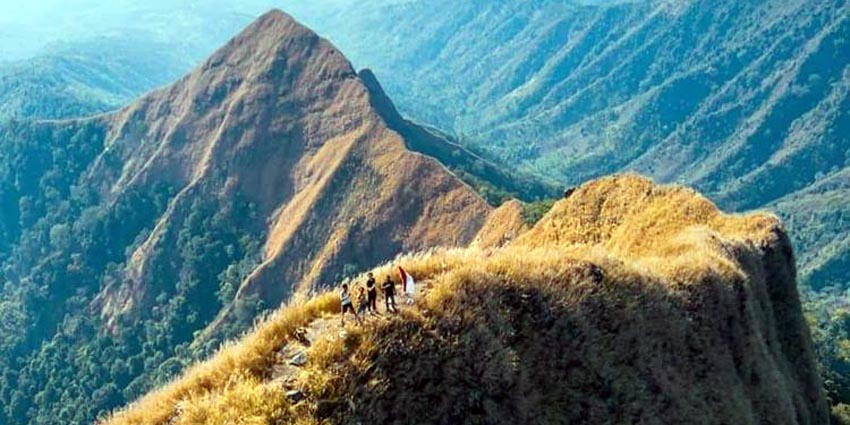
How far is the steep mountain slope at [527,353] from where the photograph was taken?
11977 mm

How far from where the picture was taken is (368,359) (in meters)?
12.3

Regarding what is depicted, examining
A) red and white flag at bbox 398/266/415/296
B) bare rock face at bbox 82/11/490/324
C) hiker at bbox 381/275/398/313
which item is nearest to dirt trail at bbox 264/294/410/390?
hiker at bbox 381/275/398/313

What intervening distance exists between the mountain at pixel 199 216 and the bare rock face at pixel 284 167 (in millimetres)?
286

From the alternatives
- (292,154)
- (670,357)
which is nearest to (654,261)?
(670,357)

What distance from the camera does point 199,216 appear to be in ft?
429

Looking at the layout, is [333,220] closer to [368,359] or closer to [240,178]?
[240,178]

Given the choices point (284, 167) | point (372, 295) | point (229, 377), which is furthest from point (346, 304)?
point (284, 167)

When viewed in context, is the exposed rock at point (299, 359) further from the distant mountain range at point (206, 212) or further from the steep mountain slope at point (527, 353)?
the distant mountain range at point (206, 212)

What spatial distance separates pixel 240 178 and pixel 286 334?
12337 cm

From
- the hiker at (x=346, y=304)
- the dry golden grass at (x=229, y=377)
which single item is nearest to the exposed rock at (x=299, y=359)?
the dry golden grass at (x=229, y=377)

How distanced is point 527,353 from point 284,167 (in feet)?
391

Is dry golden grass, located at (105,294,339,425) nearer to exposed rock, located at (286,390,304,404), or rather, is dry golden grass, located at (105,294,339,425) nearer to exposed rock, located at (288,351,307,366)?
exposed rock, located at (286,390,304,404)

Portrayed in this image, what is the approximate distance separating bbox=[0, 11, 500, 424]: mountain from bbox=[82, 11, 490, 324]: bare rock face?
0.94 feet

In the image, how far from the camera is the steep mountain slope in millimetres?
11977
